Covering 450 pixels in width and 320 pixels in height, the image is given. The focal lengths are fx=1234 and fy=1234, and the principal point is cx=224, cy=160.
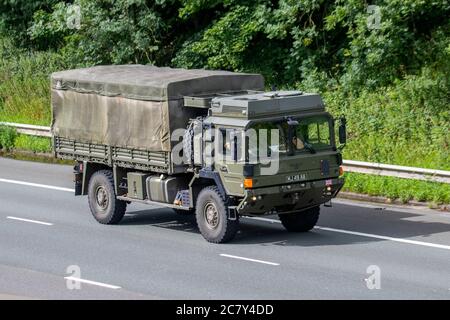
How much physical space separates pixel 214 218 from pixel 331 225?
2.96 meters

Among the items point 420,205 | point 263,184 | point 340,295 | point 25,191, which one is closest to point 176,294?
point 340,295

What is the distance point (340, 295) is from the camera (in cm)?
1844

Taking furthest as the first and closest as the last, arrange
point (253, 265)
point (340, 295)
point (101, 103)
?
point (101, 103) < point (253, 265) < point (340, 295)

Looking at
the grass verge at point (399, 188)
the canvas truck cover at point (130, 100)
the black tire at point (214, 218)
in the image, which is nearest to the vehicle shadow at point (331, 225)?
the black tire at point (214, 218)

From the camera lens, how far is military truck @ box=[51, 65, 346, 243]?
2209 centimetres

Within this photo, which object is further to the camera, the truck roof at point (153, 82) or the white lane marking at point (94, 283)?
the truck roof at point (153, 82)

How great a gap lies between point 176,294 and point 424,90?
13577mm

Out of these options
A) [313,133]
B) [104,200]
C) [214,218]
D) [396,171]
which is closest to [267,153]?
[313,133]

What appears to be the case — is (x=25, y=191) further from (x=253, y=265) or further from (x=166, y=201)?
(x=253, y=265)

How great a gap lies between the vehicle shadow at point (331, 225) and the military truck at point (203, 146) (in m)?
0.52

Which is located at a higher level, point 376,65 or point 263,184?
point 376,65

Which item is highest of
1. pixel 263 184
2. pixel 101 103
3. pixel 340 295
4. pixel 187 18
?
pixel 187 18

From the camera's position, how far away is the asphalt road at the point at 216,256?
18.9 metres

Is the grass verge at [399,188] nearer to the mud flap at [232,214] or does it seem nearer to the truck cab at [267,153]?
the truck cab at [267,153]
